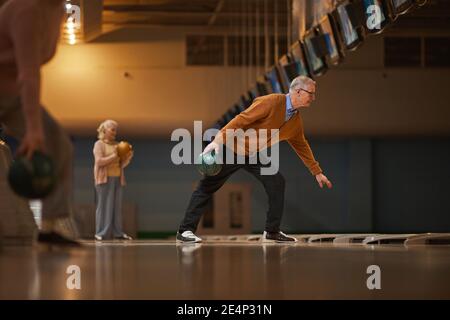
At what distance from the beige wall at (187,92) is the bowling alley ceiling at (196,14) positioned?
924 mm

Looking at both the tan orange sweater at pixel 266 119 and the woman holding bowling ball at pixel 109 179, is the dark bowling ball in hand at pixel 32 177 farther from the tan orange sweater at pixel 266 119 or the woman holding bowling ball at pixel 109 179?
the woman holding bowling ball at pixel 109 179

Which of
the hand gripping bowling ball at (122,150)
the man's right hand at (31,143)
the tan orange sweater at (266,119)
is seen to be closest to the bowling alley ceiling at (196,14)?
the hand gripping bowling ball at (122,150)

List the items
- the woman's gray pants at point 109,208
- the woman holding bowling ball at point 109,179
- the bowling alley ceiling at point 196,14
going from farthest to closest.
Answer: the bowling alley ceiling at point 196,14
the woman's gray pants at point 109,208
the woman holding bowling ball at point 109,179

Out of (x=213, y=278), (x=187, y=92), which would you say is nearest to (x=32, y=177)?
(x=213, y=278)

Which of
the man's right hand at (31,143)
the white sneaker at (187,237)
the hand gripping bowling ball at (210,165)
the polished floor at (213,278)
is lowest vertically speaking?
the polished floor at (213,278)

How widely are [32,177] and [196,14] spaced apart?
21264 millimetres

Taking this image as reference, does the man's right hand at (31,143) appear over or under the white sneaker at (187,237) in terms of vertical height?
over

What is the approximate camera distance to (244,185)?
96.2ft

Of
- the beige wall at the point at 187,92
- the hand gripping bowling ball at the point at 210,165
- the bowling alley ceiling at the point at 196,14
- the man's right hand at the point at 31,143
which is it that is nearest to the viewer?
the man's right hand at the point at 31,143

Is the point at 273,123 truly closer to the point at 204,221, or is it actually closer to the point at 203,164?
the point at 203,164

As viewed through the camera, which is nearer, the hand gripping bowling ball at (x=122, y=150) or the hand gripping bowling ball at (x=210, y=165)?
the hand gripping bowling ball at (x=210, y=165)

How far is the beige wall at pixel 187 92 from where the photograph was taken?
2516cm

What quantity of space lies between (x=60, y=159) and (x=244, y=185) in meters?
25.6

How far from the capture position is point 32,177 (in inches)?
132
